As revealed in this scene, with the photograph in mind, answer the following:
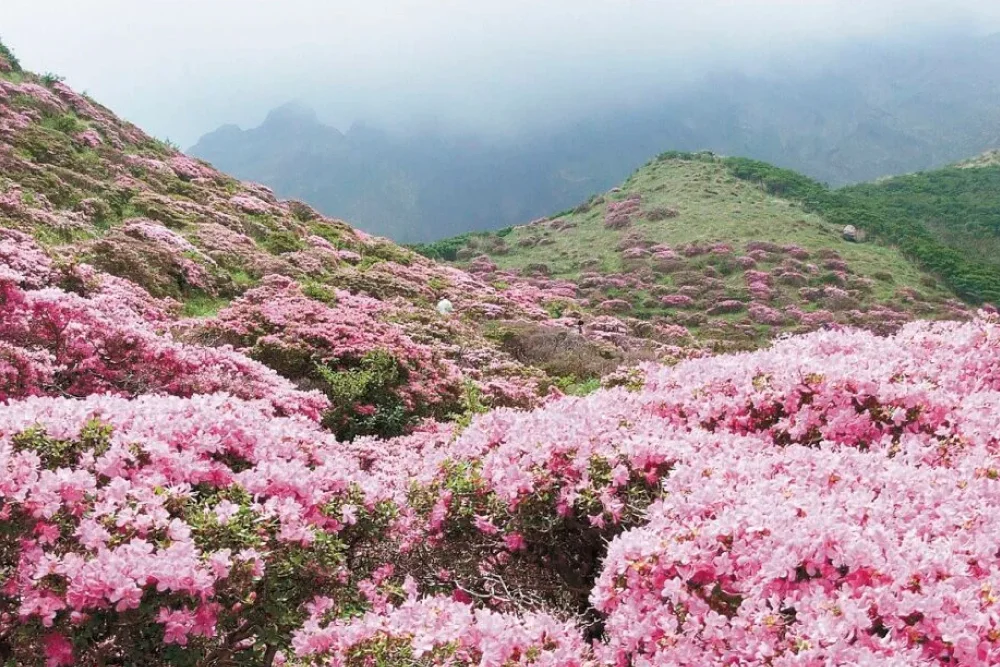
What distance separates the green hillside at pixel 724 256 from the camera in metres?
37.8

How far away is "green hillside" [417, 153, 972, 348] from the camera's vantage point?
37750 millimetres

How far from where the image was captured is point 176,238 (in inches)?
679

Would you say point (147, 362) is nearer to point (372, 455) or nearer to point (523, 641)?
point (372, 455)

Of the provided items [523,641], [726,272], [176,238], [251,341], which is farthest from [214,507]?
[726,272]

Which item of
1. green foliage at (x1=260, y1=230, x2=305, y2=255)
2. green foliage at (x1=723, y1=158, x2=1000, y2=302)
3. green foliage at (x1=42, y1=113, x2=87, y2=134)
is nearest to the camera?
green foliage at (x1=260, y1=230, x2=305, y2=255)

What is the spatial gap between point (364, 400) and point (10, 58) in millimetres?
28631

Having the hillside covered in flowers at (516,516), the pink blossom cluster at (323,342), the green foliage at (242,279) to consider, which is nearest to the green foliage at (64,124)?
the green foliage at (242,279)

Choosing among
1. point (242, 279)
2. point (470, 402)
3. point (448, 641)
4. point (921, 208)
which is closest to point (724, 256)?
point (242, 279)

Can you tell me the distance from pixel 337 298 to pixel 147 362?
854 centimetres

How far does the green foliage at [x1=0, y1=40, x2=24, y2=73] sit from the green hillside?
90.5 feet

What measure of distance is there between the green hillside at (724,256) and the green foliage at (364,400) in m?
19.3

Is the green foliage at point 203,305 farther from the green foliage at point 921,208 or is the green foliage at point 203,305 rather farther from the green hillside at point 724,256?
the green foliage at point 921,208

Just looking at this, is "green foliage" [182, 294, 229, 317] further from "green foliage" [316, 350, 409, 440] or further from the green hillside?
the green hillside

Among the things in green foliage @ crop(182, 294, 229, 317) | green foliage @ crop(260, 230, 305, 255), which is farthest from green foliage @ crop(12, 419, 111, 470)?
green foliage @ crop(260, 230, 305, 255)
